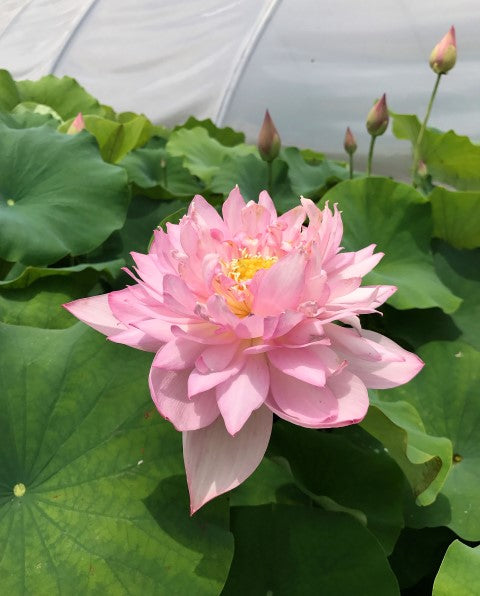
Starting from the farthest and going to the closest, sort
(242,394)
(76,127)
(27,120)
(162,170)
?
(162,170) < (27,120) < (76,127) < (242,394)

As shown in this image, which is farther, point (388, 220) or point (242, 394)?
point (388, 220)

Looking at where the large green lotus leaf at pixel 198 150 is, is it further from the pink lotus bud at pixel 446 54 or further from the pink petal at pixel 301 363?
the pink petal at pixel 301 363

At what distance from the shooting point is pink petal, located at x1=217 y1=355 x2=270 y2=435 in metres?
0.46

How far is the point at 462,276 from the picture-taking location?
3.68 feet

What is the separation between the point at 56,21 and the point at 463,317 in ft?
13.3

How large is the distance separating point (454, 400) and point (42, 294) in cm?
57

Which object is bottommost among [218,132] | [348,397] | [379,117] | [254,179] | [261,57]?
[261,57]

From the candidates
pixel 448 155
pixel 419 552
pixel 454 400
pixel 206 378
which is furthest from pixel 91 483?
pixel 448 155

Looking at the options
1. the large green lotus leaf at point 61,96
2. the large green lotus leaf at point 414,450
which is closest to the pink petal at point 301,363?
the large green lotus leaf at point 414,450

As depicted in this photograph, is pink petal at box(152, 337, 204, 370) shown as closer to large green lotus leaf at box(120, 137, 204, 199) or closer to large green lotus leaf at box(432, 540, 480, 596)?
large green lotus leaf at box(432, 540, 480, 596)

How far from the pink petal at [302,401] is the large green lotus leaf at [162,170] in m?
0.86

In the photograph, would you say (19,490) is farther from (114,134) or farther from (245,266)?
(114,134)

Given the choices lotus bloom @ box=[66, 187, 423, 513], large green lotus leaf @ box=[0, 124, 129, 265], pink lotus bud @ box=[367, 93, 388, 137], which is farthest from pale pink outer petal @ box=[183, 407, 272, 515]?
pink lotus bud @ box=[367, 93, 388, 137]

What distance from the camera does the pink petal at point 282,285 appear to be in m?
0.49
